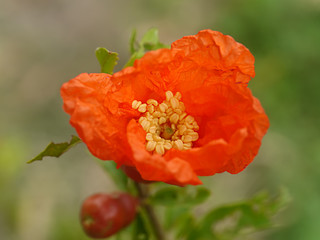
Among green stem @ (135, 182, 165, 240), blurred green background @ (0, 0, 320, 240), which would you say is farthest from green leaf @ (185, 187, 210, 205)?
blurred green background @ (0, 0, 320, 240)

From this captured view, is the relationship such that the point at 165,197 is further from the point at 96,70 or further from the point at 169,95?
the point at 96,70

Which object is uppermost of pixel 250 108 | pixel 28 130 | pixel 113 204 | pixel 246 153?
pixel 250 108

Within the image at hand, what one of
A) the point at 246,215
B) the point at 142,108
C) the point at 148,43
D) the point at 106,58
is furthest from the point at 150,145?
the point at 246,215

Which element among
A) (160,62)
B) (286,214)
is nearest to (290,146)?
(286,214)

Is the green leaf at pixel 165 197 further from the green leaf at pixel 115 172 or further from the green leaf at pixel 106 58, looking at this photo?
the green leaf at pixel 106 58

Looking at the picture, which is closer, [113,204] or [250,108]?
[250,108]

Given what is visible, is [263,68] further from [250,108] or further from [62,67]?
[250,108]

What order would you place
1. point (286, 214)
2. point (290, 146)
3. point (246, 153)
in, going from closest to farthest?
point (246, 153)
point (286, 214)
point (290, 146)
